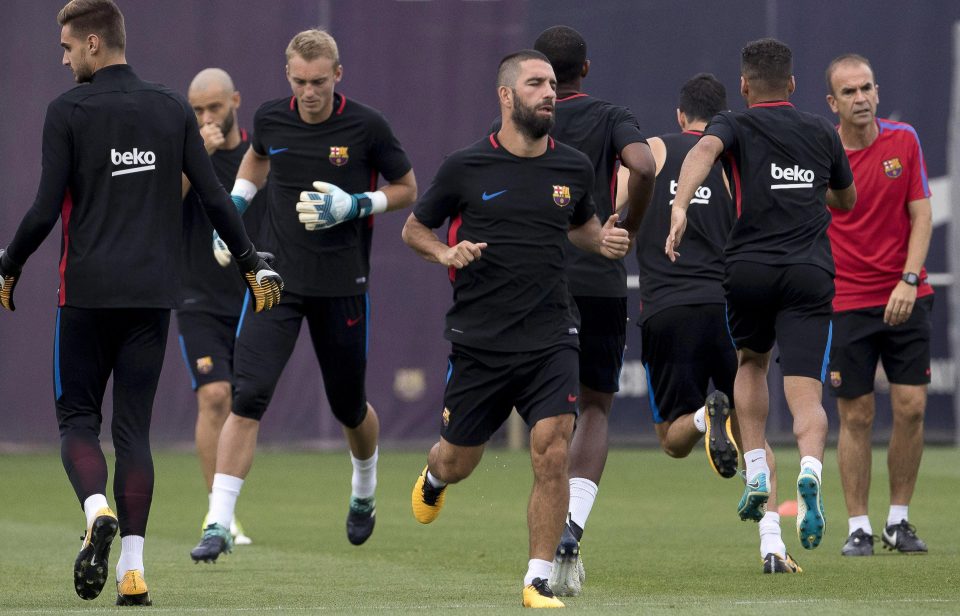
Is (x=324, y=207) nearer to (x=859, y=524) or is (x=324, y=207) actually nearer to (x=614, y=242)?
(x=614, y=242)

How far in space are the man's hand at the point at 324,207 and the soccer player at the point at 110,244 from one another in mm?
1461

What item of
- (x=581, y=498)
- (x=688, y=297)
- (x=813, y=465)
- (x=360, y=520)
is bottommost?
(x=360, y=520)

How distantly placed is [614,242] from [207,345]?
3.85 meters

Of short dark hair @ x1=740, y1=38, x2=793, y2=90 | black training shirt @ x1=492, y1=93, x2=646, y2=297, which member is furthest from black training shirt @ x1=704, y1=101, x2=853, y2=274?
black training shirt @ x1=492, y1=93, x2=646, y2=297

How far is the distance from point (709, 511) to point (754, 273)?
4.31 m

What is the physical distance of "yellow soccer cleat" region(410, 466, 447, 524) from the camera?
A: 761 cm

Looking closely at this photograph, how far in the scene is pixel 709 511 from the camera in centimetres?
1172

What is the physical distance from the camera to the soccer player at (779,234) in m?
7.65

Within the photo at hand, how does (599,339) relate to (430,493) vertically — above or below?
above

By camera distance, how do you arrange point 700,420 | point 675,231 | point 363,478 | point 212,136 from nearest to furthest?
point 675,231 → point 700,420 → point 363,478 → point 212,136

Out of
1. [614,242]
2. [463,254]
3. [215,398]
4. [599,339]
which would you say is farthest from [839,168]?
[215,398]

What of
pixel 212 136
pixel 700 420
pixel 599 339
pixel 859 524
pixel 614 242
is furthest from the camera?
pixel 212 136

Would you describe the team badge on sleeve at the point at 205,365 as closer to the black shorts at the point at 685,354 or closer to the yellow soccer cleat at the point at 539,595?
the black shorts at the point at 685,354

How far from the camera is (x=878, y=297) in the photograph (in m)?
9.54
